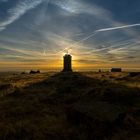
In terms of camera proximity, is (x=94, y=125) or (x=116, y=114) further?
(x=116, y=114)

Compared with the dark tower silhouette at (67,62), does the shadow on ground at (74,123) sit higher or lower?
lower

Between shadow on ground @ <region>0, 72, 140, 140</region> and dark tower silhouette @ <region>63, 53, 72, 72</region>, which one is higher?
dark tower silhouette @ <region>63, 53, 72, 72</region>

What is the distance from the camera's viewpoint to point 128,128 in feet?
42.1

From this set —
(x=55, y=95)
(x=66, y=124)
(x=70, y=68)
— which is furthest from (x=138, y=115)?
(x=70, y=68)

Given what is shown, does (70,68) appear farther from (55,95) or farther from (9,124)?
(9,124)

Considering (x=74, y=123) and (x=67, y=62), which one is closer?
(x=74, y=123)

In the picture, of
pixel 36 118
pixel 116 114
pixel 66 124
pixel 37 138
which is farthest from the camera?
pixel 36 118

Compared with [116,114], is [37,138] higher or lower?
lower

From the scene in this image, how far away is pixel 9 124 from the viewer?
13164 millimetres

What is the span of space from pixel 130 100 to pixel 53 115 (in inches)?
309

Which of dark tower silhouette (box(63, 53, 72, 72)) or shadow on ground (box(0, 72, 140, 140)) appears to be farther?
dark tower silhouette (box(63, 53, 72, 72))

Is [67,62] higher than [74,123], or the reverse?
[67,62]

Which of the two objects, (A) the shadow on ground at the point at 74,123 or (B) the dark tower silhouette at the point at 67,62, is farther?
(B) the dark tower silhouette at the point at 67,62

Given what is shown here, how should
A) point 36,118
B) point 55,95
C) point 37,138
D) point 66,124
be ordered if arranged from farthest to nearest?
point 55,95, point 36,118, point 66,124, point 37,138
